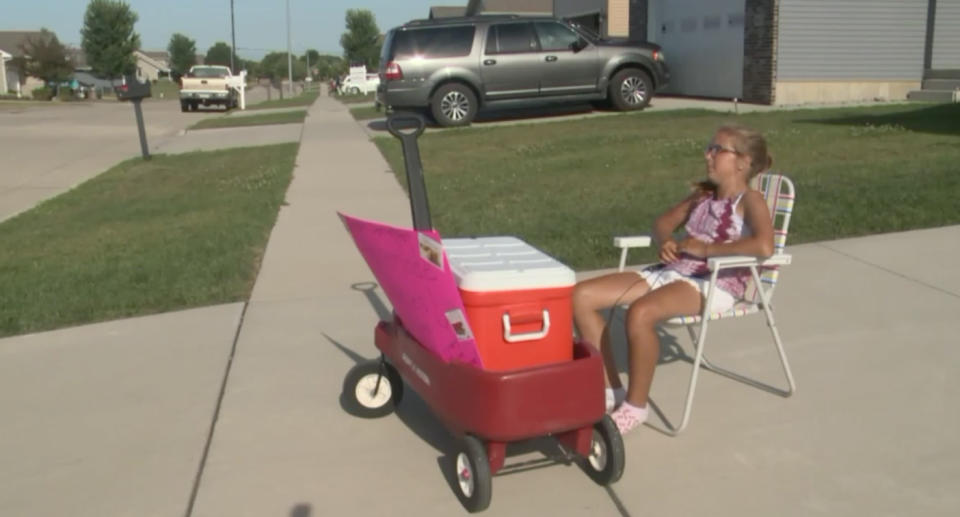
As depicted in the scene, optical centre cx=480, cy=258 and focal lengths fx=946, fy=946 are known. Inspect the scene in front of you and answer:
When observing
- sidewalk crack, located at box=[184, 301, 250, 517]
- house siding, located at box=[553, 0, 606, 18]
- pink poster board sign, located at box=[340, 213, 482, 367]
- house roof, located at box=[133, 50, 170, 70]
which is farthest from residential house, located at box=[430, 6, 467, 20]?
house roof, located at box=[133, 50, 170, 70]

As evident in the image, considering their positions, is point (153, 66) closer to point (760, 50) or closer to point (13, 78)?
point (13, 78)

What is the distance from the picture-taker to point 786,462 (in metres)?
3.38

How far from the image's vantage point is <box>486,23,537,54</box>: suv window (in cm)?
1683

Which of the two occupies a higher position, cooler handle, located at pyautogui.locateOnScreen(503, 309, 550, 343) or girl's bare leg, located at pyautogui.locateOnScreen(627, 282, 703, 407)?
cooler handle, located at pyautogui.locateOnScreen(503, 309, 550, 343)

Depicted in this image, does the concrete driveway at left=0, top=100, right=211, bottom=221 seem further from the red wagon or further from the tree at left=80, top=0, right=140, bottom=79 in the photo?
the tree at left=80, top=0, right=140, bottom=79

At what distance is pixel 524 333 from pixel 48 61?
231ft

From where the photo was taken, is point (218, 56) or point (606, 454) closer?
point (606, 454)

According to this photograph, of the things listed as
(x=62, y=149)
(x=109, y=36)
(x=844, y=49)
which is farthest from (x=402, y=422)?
(x=109, y=36)

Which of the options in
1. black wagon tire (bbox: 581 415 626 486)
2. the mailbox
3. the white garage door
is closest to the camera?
black wagon tire (bbox: 581 415 626 486)

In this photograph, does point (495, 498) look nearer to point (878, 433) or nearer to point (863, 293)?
point (878, 433)

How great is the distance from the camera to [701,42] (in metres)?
20.3

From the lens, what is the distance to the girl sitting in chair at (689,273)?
11.8 ft

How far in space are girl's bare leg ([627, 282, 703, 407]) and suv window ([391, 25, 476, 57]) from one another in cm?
1351

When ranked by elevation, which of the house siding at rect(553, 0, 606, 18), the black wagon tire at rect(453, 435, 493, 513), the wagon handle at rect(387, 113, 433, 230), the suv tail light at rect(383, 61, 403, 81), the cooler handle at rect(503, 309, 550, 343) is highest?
the house siding at rect(553, 0, 606, 18)
